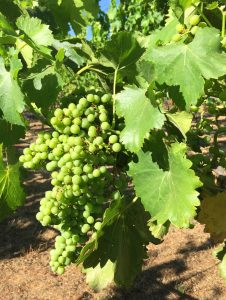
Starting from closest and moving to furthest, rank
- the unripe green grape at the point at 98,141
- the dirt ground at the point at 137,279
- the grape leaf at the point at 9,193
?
the unripe green grape at the point at 98,141, the grape leaf at the point at 9,193, the dirt ground at the point at 137,279

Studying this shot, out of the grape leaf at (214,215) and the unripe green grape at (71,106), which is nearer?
the unripe green grape at (71,106)

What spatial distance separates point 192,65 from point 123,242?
73 cm

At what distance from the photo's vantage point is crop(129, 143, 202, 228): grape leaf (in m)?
1.27

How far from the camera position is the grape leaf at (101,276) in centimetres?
179

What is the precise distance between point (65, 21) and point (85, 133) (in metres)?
0.84

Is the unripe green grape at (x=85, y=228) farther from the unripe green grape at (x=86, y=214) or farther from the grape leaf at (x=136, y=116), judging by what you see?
the grape leaf at (x=136, y=116)

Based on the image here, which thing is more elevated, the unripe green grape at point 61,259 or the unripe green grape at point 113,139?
the unripe green grape at point 113,139

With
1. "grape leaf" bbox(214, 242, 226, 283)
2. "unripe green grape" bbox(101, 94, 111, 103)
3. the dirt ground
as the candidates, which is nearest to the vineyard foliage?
"unripe green grape" bbox(101, 94, 111, 103)

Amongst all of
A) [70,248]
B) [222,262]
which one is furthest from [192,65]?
[222,262]

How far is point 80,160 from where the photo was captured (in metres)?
1.35

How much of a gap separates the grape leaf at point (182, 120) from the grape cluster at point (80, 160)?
19cm

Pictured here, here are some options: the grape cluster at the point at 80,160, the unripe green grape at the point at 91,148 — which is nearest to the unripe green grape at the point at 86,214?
the grape cluster at the point at 80,160

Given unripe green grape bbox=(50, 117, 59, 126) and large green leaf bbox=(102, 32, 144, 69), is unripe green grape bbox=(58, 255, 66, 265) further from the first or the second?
large green leaf bbox=(102, 32, 144, 69)

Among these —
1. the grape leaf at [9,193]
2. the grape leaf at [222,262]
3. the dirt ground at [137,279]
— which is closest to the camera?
the grape leaf at [9,193]
